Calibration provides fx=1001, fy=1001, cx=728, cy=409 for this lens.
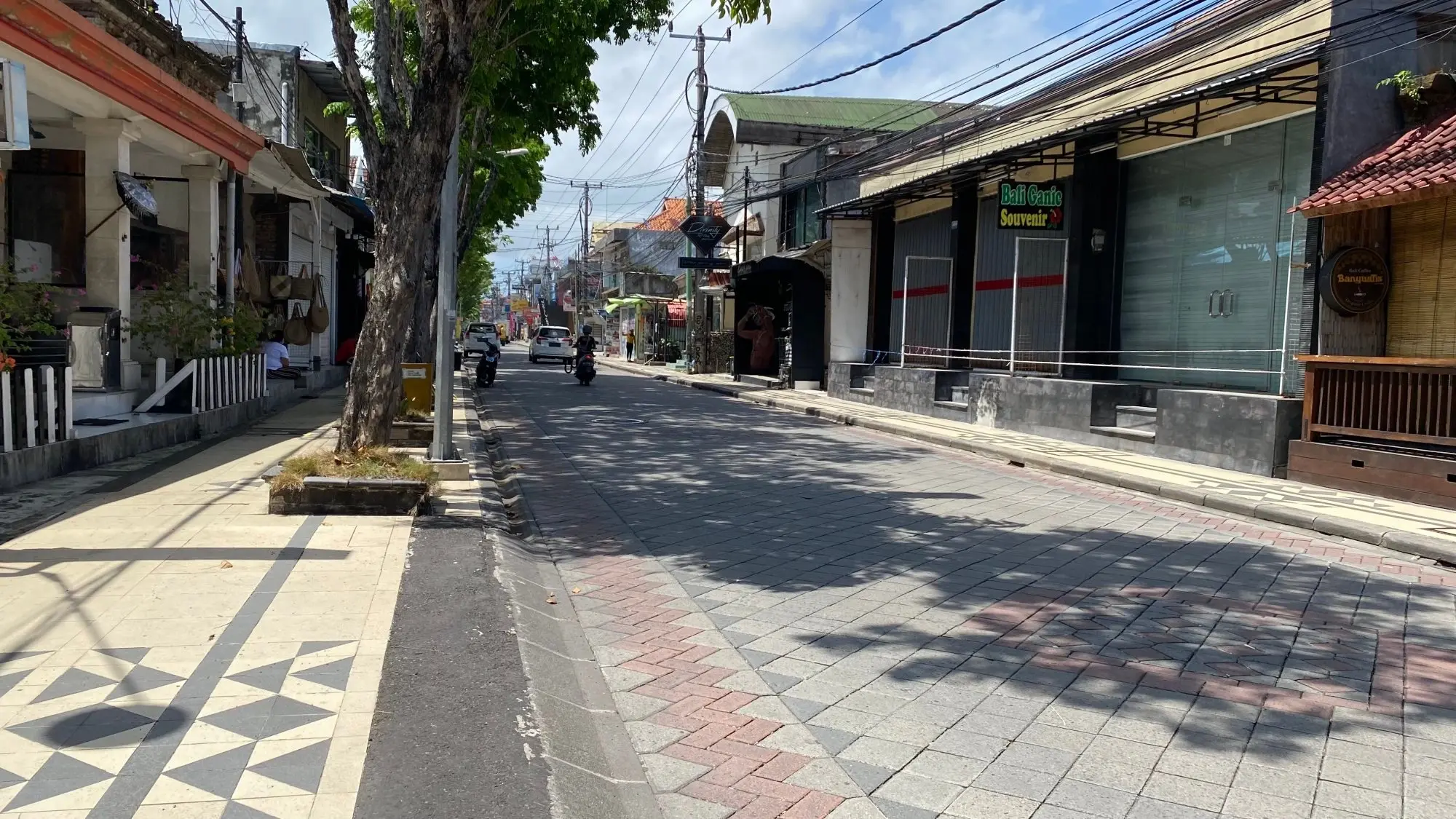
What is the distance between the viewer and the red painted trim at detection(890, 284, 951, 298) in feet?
72.2

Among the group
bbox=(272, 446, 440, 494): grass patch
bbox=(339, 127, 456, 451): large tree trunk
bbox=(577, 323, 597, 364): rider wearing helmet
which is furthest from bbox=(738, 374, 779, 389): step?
bbox=(272, 446, 440, 494): grass patch

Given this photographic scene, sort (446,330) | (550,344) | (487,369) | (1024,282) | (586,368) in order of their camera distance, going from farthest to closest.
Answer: (550,344) → (586,368) → (487,369) → (1024,282) → (446,330)

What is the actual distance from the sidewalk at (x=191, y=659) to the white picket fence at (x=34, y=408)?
2.85 ft

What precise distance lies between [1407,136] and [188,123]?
1471 cm

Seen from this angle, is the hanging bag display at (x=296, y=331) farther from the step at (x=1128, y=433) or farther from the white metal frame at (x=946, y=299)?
the step at (x=1128, y=433)

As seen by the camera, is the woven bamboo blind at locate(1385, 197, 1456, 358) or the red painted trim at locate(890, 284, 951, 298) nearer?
the woven bamboo blind at locate(1385, 197, 1456, 358)

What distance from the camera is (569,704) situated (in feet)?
14.3

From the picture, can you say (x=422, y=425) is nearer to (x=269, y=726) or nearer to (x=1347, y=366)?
(x=269, y=726)

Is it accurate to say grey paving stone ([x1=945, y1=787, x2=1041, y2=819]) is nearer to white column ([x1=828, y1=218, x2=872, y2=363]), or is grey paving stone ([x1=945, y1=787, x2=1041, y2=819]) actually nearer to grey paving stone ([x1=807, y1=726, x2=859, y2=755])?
grey paving stone ([x1=807, y1=726, x2=859, y2=755])

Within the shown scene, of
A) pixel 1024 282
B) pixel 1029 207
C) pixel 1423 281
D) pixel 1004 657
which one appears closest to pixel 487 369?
pixel 1024 282

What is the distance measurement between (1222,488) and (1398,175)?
143 inches

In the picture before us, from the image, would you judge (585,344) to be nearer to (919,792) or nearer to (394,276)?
(394,276)

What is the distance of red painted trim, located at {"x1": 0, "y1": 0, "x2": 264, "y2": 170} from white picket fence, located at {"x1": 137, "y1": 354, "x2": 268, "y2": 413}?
9.61 feet

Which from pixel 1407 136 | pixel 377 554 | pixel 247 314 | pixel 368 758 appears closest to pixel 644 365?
pixel 247 314
